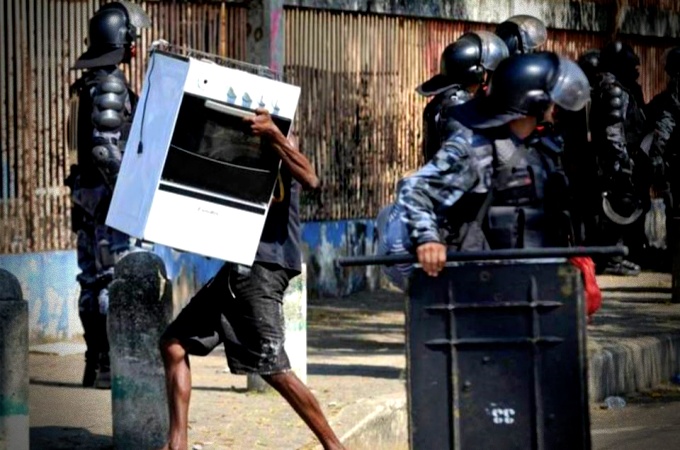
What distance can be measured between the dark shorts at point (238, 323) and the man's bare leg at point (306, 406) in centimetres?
5

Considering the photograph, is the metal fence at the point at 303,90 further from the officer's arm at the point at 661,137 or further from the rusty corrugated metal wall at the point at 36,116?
the officer's arm at the point at 661,137

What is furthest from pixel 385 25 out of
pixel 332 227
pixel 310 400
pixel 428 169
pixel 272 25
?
pixel 428 169

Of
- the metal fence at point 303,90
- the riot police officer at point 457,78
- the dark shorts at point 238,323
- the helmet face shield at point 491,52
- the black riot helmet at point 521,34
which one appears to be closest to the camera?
the dark shorts at point 238,323

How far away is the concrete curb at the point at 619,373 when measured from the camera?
1059 cm

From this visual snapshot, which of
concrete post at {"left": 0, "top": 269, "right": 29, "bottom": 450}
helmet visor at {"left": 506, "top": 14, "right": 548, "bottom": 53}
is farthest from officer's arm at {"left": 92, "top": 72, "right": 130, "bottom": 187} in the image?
helmet visor at {"left": 506, "top": 14, "right": 548, "bottom": 53}

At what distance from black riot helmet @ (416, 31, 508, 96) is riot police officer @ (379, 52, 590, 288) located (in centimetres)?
415

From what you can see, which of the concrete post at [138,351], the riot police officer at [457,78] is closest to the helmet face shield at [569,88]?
the concrete post at [138,351]

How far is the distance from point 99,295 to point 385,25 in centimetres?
745

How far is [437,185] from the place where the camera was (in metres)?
7.41

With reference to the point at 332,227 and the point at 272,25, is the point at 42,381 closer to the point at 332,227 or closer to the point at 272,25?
the point at 272,25

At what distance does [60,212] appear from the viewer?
13.9 m

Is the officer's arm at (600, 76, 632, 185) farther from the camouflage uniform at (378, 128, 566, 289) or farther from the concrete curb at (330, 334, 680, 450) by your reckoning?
the camouflage uniform at (378, 128, 566, 289)

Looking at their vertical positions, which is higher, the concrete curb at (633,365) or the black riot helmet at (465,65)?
the black riot helmet at (465,65)

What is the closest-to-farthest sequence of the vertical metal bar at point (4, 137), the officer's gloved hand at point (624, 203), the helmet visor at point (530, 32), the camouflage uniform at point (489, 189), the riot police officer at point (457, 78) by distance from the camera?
the camouflage uniform at point (489, 189), the riot police officer at point (457, 78), the vertical metal bar at point (4, 137), the helmet visor at point (530, 32), the officer's gloved hand at point (624, 203)
